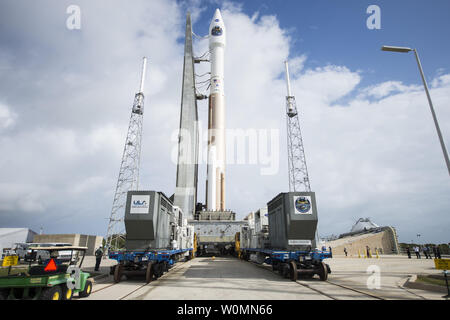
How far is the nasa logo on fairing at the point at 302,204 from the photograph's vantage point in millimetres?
13164

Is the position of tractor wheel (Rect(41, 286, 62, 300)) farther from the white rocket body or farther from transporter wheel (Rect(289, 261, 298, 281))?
the white rocket body

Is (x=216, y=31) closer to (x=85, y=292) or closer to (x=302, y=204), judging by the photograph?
(x=302, y=204)

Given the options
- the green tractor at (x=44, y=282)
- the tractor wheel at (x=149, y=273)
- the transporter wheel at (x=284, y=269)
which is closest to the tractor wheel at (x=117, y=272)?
the tractor wheel at (x=149, y=273)

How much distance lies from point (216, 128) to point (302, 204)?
34.3 meters

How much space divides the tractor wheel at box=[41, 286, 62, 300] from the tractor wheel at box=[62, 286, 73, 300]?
0.89 feet

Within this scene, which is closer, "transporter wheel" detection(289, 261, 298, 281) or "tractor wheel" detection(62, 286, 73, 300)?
"tractor wheel" detection(62, 286, 73, 300)

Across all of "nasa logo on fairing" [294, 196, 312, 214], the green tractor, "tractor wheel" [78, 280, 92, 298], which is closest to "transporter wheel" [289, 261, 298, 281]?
"nasa logo on fairing" [294, 196, 312, 214]

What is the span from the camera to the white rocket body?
44250mm

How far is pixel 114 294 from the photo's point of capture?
885 cm

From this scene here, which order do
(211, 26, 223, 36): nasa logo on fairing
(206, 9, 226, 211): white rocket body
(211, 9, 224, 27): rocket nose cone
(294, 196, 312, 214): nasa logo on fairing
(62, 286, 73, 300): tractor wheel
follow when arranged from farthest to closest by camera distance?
(211, 9, 224, 27): rocket nose cone, (211, 26, 223, 36): nasa logo on fairing, (206, 9, 226, 211): white rocket body, (294, 196, 312, 214): nasa logo on fairing, (62, 286, 73, 300): tractor wheel

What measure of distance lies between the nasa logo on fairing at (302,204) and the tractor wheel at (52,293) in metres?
10.4

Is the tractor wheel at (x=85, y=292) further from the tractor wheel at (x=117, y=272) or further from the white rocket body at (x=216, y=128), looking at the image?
the white rocket body at (x=216, y=128)

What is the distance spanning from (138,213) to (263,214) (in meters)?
12.2
